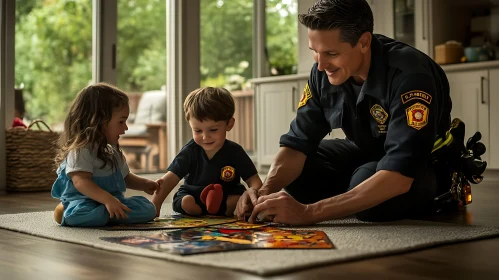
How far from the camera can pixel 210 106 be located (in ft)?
7.12

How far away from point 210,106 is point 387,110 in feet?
1.78

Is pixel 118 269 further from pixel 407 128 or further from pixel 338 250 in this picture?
pixel 407 128

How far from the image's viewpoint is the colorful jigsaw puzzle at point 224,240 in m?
1.51

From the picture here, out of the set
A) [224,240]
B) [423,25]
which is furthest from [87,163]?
[423,25]

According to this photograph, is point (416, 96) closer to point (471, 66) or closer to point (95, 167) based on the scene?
point (95, 167)

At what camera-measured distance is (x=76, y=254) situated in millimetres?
1531

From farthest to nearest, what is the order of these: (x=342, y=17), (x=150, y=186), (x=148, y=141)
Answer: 1. (x=148, y=141)
2. (x=150, y=186)
3. (x=342, y=17)

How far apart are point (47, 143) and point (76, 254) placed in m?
2.35

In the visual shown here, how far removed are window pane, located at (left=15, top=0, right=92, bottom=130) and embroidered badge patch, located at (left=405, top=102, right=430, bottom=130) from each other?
178 inches

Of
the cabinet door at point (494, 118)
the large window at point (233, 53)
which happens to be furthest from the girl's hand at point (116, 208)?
the large window at point (233, 53)

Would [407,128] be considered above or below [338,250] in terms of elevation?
above

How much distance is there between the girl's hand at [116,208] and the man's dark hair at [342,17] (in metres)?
0.71

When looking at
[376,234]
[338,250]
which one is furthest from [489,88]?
[338,250]

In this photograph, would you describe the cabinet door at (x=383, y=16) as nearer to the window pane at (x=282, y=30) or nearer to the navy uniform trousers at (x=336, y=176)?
the window pane at (x=282, y=30)
